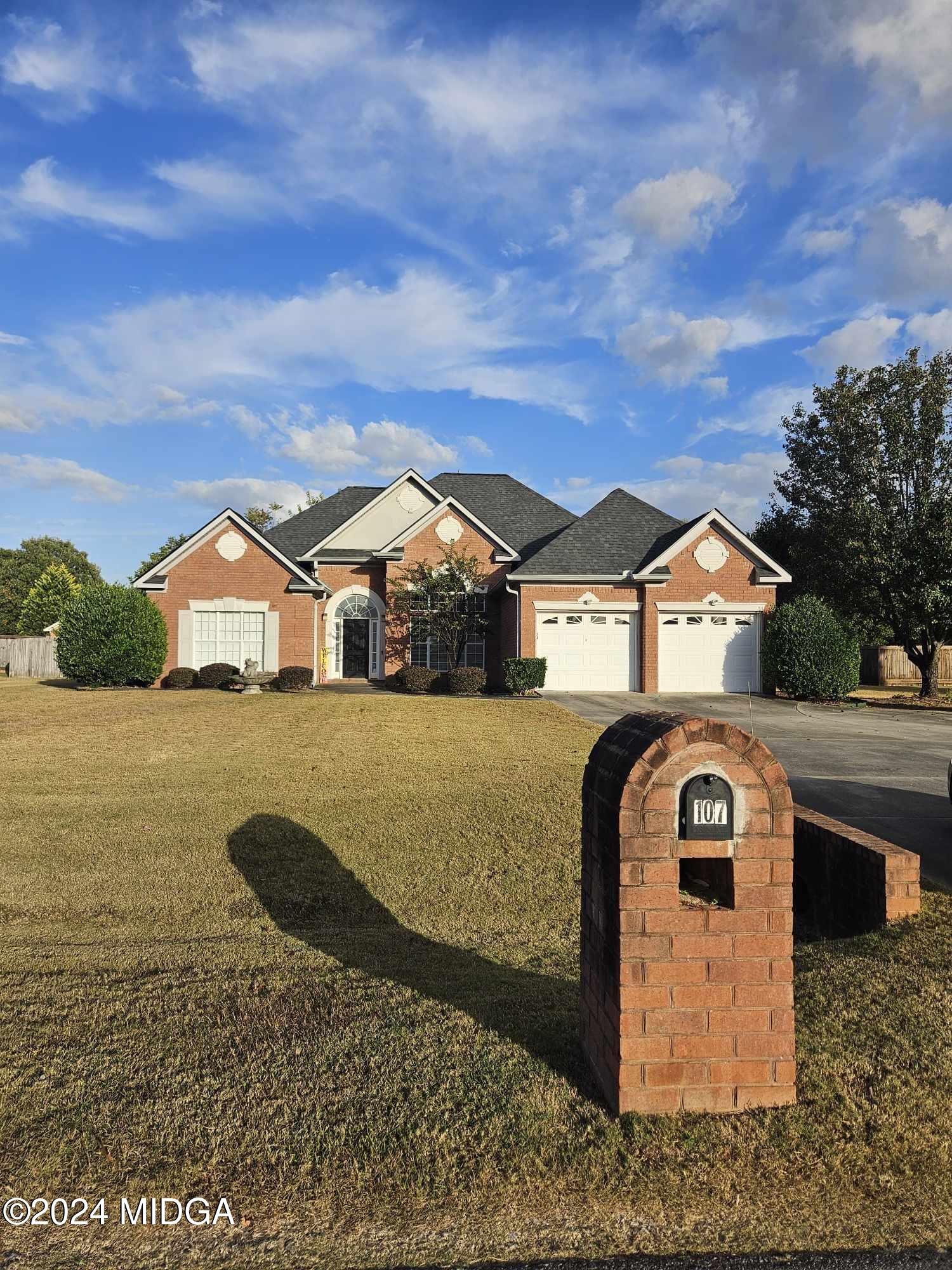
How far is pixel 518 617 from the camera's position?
2367 cm

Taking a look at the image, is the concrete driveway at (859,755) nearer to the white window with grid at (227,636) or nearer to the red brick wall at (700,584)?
the red brick wall at (700,584)

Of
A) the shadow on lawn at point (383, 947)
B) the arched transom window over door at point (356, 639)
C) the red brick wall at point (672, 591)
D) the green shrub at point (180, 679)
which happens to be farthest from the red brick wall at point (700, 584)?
the shadow on lawn at point (383, 947)

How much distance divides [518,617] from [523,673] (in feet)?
7.04

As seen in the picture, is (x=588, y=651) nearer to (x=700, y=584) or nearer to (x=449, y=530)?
(x=700, y=584)

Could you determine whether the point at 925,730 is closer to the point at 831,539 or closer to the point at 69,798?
the point at 831,539

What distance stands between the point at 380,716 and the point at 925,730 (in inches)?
466

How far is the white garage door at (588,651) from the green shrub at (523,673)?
1.09m

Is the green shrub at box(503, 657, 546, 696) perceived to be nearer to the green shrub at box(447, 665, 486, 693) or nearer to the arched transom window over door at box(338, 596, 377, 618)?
the green shrub at box(447, 665, 486, 693)

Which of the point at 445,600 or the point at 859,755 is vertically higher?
the point at 445,600

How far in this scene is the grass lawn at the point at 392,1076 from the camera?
2.62 metres

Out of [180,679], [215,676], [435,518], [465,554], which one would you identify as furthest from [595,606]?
[180,679]

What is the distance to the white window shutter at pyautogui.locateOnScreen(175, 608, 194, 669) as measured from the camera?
944 inches

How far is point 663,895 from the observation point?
3.18 metres

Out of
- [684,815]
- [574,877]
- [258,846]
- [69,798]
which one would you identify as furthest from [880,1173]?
[69,798]
